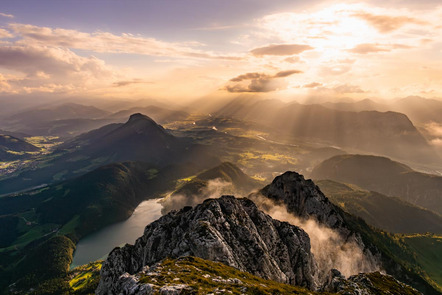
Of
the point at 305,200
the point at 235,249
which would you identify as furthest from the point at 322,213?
the point at 235,249

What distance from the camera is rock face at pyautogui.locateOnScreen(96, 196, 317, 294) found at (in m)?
83.7

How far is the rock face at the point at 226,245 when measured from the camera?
275 ft

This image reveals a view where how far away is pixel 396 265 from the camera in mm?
186625

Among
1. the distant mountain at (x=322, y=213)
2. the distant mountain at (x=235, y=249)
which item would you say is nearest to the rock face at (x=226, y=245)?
the distant mountain at (x=235, y=249)

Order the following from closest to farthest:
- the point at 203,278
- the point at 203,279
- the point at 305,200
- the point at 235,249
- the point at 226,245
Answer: the point at 203,279 → the point at 203,278 → the point at 226,245 → the point at 235,249 → the point at 305,200

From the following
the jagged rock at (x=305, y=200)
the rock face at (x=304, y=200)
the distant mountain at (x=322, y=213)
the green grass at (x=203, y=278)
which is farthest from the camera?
the rock face at (x=304, y=200)

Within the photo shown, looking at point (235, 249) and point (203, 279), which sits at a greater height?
point (203, 279)

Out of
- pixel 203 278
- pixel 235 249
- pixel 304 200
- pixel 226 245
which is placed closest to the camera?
pixel 203 278

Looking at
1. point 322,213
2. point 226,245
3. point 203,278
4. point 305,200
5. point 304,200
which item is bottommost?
point 322,213

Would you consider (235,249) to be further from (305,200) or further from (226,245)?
(305,200)

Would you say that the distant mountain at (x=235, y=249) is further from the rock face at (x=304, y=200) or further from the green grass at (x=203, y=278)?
the rock face at (x=304, y=200)

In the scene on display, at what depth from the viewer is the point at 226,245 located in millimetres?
85812

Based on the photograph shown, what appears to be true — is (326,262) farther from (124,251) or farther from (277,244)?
(124,251)

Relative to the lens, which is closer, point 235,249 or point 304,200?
point 235,249
